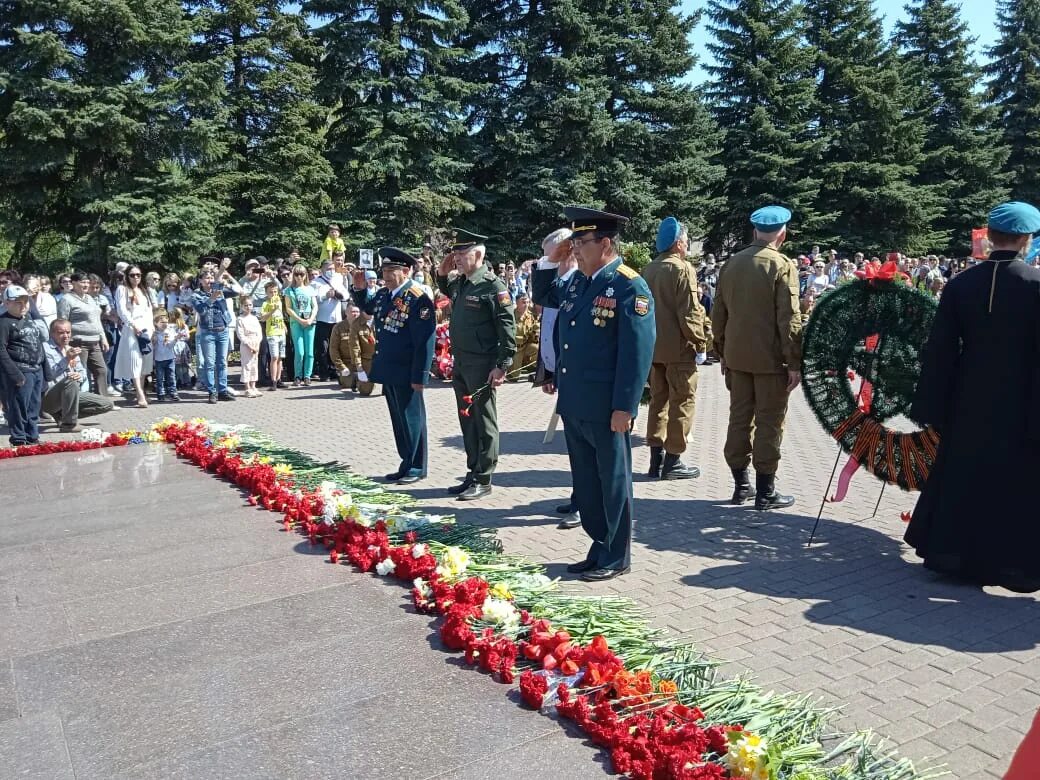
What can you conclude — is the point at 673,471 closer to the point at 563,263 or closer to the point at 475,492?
the point at 475,492

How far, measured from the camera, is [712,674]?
12.2 ft

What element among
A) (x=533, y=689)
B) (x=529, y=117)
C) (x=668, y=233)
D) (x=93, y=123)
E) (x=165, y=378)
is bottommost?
(x=533, y=689)

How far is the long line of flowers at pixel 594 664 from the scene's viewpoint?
3.00 m

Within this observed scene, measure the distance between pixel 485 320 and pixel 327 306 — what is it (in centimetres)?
841

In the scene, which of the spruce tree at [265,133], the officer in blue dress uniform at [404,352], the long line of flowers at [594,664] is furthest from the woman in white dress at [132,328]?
the spruce tree at [265,133]

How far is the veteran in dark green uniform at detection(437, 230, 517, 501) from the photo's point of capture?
23.0 feet

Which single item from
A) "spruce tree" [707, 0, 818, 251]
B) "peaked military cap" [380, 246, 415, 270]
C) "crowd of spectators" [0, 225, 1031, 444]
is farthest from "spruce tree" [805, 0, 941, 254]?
"peaked military cap" [380, 246, 415, 270]

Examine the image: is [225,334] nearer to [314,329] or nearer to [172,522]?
[314,329]

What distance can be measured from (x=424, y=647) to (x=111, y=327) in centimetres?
1104

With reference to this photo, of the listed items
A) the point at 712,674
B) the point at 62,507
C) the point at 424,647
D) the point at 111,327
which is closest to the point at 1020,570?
the point at 712,674

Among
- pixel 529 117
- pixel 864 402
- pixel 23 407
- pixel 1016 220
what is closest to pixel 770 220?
pixel 864 402

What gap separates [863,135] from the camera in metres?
35.7

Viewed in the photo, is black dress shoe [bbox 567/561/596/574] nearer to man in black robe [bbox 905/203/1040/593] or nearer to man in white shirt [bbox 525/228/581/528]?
man in white shirt [bbox 525/228/581/528]

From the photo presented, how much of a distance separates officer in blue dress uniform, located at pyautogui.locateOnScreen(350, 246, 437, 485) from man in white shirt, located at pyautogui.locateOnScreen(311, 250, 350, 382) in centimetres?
717
